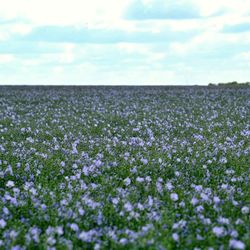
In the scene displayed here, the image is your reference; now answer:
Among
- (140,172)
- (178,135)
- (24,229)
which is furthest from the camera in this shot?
(178,135)

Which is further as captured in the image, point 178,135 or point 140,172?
point 178,135

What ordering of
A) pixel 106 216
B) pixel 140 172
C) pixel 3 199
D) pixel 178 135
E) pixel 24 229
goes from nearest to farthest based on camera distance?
pixel 24 229, pixel 106 216, pixel 3 199, pixel 140 172, pixel 178 135

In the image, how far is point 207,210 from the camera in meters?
6.20

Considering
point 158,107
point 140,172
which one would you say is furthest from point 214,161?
point 158,107

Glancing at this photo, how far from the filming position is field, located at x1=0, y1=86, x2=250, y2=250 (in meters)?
5.16

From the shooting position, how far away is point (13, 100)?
2544 cm

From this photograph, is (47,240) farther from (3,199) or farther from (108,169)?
(108,169)

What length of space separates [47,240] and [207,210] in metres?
2.07

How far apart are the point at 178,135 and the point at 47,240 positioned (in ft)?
29.3

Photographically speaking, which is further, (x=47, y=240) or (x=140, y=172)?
(x=140, y=172)

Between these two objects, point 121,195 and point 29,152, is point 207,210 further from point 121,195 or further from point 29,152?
point 29,152

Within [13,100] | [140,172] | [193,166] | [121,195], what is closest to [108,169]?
[140,172]

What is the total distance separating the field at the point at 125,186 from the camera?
516 centimetres

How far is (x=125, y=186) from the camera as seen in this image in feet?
25.6
